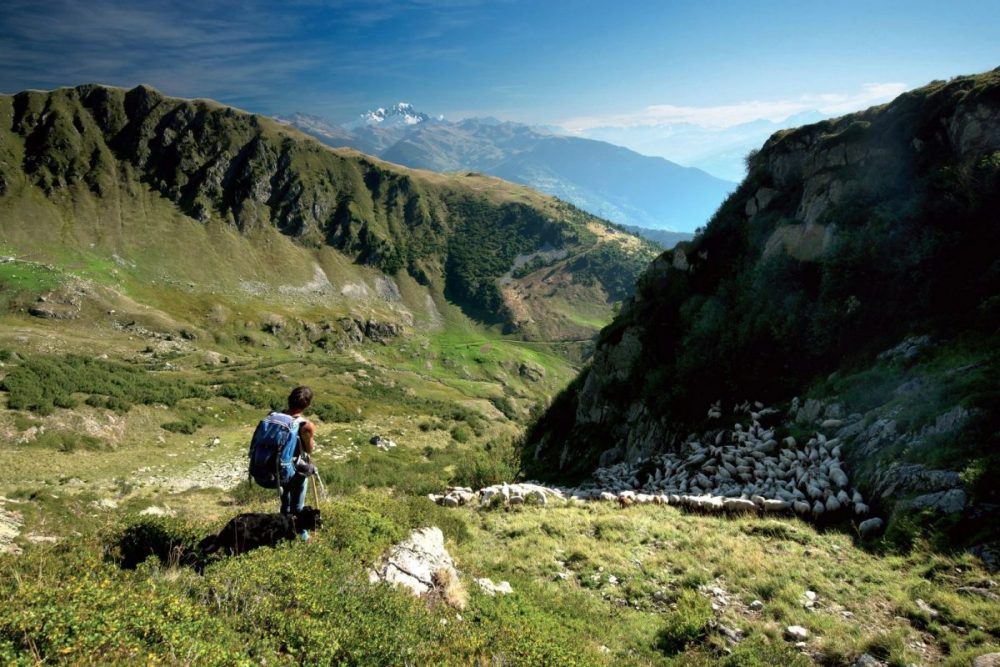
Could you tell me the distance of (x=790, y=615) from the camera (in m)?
9.58

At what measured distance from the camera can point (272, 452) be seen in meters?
8.80

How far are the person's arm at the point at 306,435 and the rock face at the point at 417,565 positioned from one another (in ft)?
8.82

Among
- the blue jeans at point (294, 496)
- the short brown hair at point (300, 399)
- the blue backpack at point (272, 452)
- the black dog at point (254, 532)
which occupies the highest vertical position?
the short brown hair at point (300, 399)

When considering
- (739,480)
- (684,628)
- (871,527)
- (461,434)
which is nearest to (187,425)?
(461,434)

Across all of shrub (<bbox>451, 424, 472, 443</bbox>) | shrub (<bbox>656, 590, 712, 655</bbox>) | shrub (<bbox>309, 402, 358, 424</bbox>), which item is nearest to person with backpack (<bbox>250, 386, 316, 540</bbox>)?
shrub (<bbox>656, 590, 712, 655</bbox>)

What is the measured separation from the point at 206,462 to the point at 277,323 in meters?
131

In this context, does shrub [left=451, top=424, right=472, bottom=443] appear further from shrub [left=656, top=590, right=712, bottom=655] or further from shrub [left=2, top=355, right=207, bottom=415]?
shrub [left=656, top=590, right=712, bottom=655]

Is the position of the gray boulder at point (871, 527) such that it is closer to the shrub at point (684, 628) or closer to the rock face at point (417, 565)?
the shrub at point (684, 628)

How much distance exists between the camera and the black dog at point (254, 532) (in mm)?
9125

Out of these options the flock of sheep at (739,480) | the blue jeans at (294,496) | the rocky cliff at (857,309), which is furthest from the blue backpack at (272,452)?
the rocky cliff at (857,309)

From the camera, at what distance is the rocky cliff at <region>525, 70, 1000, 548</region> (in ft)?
45.3

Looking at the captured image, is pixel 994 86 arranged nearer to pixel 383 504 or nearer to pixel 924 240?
pixel 924 240

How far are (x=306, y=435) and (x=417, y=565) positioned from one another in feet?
12.3

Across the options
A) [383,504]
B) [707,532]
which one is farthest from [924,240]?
[383,504]
